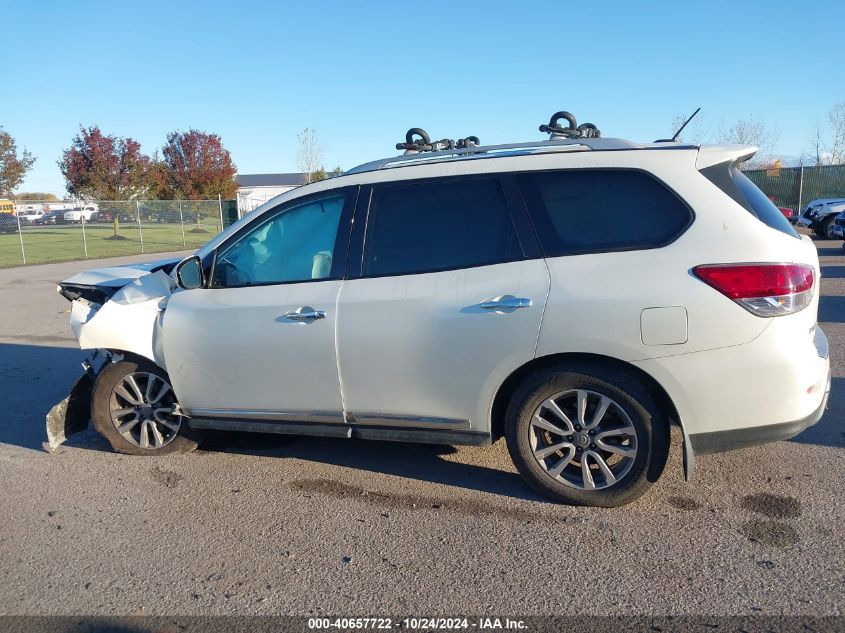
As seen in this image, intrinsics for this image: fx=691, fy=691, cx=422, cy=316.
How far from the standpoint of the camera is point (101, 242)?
32.1 m

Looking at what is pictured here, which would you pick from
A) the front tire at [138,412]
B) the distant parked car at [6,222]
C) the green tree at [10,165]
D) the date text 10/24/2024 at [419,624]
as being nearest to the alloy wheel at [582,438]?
the date text 10/24/2024 at [419,624]

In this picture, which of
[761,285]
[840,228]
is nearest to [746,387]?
[761,285]

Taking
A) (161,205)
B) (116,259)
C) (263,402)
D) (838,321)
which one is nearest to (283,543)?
(263,402)

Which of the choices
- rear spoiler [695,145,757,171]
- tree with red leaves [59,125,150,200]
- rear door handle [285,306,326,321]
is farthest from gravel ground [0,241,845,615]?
tree with red leaves [59,125,150,200]

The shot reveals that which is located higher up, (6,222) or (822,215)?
(6,222)

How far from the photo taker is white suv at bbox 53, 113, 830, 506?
350 cm

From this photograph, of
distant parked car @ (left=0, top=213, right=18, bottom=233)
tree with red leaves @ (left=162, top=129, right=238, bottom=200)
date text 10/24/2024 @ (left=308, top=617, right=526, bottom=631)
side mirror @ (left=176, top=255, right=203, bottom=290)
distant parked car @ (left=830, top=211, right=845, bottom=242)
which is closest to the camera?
date text 10/24/2024 @ (left=308, top=617, right=526, bottom=631)

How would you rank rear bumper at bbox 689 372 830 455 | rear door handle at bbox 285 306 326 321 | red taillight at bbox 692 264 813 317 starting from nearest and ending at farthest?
red taillight at bbox 692 264 813 317 → rear bumper at bbox 689 372 830 455 → rear door handle at bbox 285 306 326 321

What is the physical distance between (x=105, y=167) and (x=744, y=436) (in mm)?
41565

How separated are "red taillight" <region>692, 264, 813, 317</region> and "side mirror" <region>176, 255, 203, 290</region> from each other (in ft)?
10.1

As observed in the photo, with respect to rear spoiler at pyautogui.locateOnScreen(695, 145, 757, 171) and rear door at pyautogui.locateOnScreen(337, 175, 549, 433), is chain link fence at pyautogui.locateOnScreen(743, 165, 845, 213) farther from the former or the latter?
rear door at pyautogui.locateOnScreen(337, 175, 549, 433)

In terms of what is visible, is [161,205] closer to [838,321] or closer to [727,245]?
[838,321]

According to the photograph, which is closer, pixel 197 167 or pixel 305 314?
pixel 305 314

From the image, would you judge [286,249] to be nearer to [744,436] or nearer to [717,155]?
[717,155]
